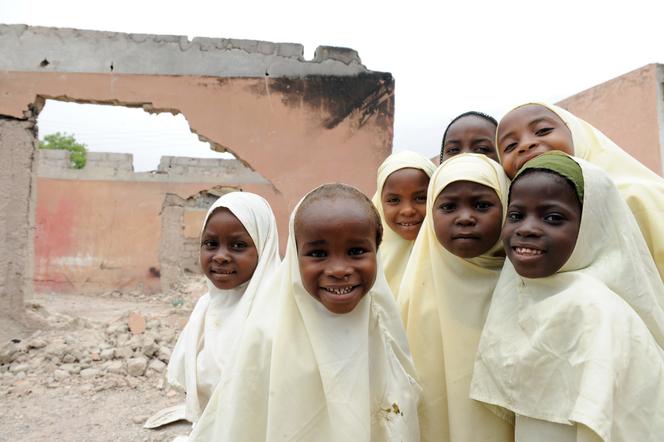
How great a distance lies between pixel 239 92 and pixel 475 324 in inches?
172

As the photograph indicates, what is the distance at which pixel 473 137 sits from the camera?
2193 mm

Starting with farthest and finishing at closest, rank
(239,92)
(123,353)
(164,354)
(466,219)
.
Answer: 1. (239,92)
2. (164,354)
3. (123,353)
4. (466,219)

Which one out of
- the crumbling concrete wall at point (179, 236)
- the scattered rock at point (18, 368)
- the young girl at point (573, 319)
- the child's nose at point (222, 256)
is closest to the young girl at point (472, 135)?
the young girl at point (573, 319)

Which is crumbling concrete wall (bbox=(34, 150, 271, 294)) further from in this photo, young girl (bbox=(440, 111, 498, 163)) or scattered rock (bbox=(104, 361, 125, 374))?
young girl (bbox=(440, 111, 498, 163))

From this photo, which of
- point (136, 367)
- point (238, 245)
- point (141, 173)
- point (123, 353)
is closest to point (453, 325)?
point (238, 245)

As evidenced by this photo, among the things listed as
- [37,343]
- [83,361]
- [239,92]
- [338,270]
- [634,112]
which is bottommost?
[83,361]

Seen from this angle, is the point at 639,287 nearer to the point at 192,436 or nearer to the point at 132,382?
the point at 192,436

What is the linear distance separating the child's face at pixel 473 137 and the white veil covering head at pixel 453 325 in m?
0.51

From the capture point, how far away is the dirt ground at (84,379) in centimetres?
365

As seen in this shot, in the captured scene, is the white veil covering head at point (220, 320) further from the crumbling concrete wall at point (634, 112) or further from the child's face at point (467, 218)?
the crumbling concrete wall at point (634, 112)

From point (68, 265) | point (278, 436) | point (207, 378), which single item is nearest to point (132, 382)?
point (207, 378)

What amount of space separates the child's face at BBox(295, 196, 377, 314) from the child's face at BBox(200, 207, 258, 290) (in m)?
0.74

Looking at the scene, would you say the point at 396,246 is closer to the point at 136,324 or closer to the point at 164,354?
the point at 164,354

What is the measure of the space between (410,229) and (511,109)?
2.10 feet
